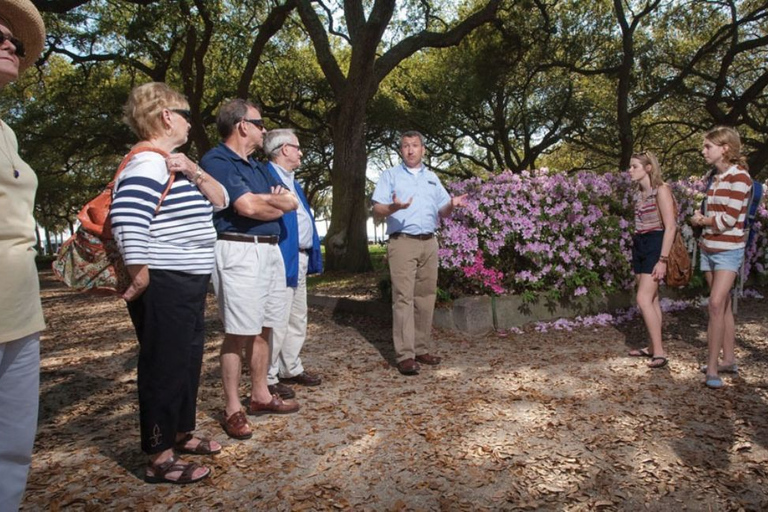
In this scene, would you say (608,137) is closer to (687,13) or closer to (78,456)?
(687,13)

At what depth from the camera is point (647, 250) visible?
17.0 ft

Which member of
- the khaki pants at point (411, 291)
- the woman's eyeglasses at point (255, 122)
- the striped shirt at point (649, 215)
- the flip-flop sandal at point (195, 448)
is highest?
the woman's eyeglasses at point (255, 122)

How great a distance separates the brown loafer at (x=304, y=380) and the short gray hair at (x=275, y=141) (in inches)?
78.0

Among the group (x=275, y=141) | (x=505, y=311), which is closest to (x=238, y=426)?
(x=275, y=141)

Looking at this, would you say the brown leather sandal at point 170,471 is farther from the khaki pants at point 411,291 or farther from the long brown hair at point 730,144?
the long brown hair at point 730,144

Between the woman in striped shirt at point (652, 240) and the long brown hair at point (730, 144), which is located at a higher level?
the long brown hair at point (730, 144)

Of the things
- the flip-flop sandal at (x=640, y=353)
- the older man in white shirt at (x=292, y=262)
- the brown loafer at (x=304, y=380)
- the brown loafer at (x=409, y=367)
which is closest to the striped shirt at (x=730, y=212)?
the flip-flop sandal at (x=640, y=353)

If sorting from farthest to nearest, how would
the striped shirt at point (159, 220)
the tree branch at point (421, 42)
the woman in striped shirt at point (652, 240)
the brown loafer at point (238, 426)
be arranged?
1. the tree branch at point (421, 42)
2. the woman in striped shirt at point (652, 240)
3. the brown loafer at point (238, 426)
4. the striped shirt at point (159, 220)

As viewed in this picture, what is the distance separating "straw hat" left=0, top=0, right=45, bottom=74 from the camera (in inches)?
77.4

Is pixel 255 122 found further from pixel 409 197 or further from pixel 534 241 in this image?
pixel 534 241

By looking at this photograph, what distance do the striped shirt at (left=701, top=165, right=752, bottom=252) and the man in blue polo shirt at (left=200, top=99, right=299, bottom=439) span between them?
3.49m

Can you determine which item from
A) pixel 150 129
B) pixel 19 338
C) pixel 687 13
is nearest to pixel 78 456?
pixel 19 338

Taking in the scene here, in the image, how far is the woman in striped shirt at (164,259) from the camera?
2.74 metres

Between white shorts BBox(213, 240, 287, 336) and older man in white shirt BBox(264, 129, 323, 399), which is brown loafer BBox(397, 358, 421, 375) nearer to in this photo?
older man in white shirt BBox(264, 129, 323, 399)
